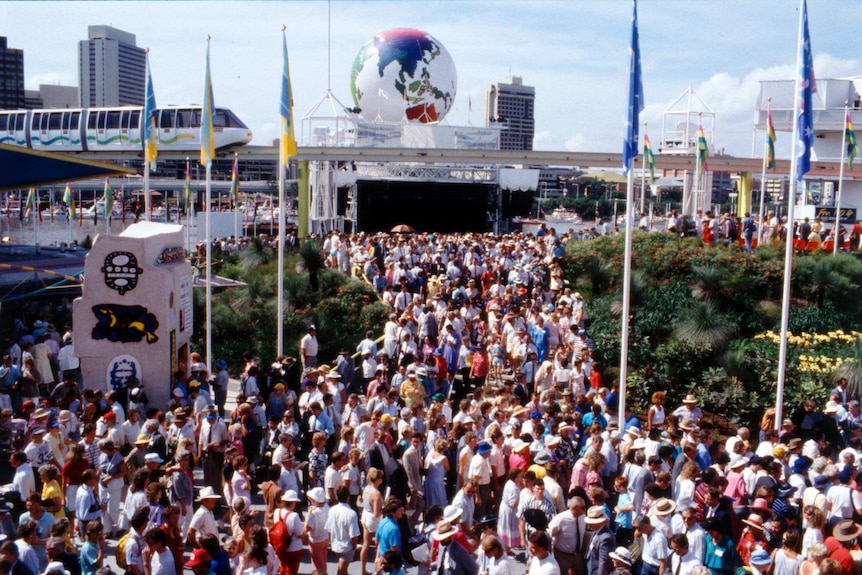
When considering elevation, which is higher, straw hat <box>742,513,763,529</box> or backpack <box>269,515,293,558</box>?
straw hat <box>742,513,763,529</box>

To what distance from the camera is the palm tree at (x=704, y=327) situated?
1678 cm

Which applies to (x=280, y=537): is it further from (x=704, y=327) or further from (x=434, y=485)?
(x=704, y=327)

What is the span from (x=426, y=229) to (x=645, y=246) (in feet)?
64.5

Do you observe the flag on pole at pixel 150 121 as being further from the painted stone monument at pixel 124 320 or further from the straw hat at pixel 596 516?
the straw hat at pixel 596 516

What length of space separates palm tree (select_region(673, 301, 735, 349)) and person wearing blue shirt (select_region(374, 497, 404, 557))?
10710mm

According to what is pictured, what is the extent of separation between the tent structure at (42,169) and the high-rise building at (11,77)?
160241 millimetres

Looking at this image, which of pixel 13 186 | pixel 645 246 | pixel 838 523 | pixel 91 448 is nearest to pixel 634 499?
pixel 838 523

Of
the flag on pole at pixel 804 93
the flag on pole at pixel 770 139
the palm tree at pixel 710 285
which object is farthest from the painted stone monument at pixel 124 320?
the flag on pole at pixel 770 139

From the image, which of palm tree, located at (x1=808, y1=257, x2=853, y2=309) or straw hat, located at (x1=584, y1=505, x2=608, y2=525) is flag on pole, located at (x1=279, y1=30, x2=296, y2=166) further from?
palm tree, located at (x1=808, y1=257, x2=853, y2=309)

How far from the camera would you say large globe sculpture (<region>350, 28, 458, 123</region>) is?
131 ft

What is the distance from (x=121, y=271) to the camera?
13617mm

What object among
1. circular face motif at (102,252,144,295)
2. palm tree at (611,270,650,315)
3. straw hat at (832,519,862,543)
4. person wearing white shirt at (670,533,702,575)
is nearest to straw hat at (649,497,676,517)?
person wearing white shirt at (670,533,702,575)

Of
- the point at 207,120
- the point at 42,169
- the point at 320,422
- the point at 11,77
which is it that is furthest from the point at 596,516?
the point at 11,77

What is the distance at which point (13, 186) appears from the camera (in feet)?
62.0
